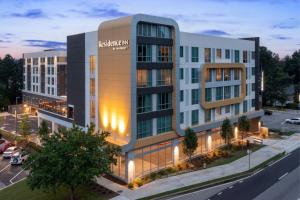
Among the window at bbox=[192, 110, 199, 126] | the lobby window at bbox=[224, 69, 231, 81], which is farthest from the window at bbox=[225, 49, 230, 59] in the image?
the window at bbox=[192, 110, 199, 126]

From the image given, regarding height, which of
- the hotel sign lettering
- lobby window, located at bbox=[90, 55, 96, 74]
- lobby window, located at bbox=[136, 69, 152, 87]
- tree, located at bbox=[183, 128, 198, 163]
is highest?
the hotel sign lettering

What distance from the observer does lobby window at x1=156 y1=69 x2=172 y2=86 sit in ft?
140

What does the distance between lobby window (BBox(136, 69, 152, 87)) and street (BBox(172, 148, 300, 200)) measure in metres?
14.1

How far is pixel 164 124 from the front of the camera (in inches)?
1738

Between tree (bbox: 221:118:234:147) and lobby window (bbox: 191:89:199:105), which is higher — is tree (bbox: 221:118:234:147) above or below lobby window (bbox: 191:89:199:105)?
below

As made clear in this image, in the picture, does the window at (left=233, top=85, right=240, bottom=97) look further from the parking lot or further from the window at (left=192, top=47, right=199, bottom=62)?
the parking lot

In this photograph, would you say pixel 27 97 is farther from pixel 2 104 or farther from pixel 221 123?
pixel 221 123

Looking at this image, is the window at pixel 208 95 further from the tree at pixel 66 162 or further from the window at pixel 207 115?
the tree at pixel 66 162

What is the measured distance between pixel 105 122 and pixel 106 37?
35.9 feet

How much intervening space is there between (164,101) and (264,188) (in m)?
16.0

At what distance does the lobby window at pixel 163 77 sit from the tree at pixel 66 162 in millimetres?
14111

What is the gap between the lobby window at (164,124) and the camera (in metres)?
43.4

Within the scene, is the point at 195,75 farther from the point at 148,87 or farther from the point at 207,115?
the point at 148,87

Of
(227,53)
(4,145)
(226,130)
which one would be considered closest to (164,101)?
(226,130)
